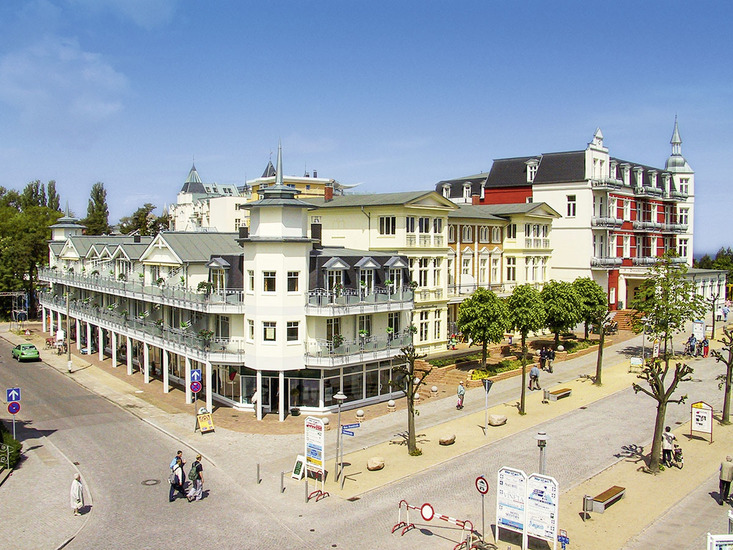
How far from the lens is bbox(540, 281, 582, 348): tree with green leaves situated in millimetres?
42625

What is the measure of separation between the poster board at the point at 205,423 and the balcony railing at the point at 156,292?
→ 6143 millimetres

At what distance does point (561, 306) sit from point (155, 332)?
85.9 feet

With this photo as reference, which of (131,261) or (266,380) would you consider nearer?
(266,380)

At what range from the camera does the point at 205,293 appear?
34.8 m

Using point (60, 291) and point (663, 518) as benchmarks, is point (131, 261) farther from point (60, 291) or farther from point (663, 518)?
point (663, 518)

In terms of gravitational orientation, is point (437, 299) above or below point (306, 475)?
above

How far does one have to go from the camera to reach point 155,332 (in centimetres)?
4062

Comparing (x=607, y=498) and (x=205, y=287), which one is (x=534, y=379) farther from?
(x=205, y=287)

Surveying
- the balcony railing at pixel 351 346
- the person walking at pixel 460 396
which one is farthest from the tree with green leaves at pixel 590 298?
the balcony railing at pixel 351 346

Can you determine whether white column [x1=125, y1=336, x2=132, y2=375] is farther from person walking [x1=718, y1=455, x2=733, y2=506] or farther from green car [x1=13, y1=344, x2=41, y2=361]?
person walking [x1=718, y1=455, x2=733, y2=506]

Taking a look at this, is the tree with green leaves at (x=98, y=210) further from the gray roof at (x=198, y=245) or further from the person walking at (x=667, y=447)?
the person walking at (x=667, y=447)

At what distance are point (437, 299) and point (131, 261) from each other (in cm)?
2151

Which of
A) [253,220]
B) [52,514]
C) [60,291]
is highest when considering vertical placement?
[253,220]

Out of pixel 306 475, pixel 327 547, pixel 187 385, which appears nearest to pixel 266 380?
pixel 187 385
